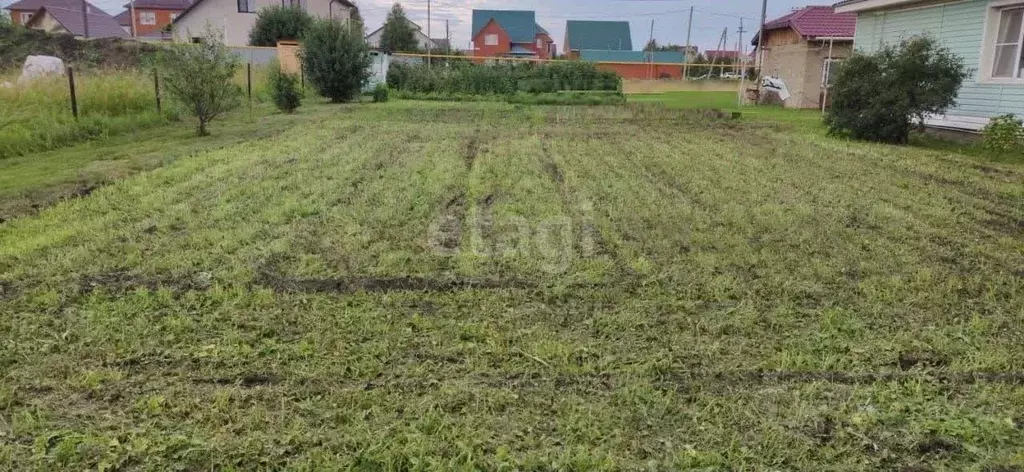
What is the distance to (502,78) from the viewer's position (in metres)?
24.1

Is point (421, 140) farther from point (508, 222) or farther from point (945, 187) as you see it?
point (945, 187)

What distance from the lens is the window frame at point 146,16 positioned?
2239 inches

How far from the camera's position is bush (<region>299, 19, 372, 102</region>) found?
65.2ft

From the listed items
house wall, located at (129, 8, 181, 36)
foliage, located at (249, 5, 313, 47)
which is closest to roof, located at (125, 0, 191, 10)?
house wall, located at (129, 8, 181, 36)

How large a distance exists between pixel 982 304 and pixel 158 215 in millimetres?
5902

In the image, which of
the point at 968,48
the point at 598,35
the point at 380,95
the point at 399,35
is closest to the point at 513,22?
the point at 598,35

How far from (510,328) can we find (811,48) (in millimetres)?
19622

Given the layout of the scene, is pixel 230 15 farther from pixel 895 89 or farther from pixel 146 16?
pixel 895 89

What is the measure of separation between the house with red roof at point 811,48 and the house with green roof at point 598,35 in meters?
40.8

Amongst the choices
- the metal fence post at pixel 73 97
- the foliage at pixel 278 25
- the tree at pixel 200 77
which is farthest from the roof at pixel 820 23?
the foliage at pixel 278 25

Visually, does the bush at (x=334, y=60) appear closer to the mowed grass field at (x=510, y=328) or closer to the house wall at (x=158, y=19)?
the mowed grass field at (x=510, y=328)

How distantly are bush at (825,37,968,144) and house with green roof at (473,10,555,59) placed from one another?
152 ft

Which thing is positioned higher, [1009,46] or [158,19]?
[158,19]

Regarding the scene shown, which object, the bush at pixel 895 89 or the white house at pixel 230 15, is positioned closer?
the bush at pixel 895 89
